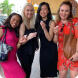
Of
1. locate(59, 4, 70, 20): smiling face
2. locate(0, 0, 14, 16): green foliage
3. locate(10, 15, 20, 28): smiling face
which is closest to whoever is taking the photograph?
locate(59, 4, 70, 20): smiling face

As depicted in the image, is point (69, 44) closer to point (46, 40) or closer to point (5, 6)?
point (46, 40)

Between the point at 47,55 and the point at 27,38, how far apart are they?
0.43 metres

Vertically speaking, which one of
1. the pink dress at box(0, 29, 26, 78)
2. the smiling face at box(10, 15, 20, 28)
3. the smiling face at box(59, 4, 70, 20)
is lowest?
the pink dress at box(0, 29, 26, 78)

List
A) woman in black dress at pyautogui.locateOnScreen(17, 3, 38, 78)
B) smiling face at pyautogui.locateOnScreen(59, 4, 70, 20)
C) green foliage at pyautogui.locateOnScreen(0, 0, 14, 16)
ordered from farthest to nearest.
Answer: green foliage at pyautogui.locateOnScreen(0, 0, 14, 16) < woman in black dress at pyautogui.locateOnScreen(17, 3, 38, 78) < smiling face at pyautogui.locateOnScreen(59, 4, 70, 20)

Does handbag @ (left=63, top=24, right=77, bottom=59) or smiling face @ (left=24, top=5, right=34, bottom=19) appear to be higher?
smiling face @ (left=24, top=5, right=34, bottom=19)

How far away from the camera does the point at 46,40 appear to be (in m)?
2.09

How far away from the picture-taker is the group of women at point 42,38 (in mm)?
1760

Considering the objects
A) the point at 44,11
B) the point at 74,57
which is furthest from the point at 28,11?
the point at 74,57

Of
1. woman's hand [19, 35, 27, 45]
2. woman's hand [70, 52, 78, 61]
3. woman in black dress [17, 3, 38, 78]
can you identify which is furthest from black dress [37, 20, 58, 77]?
woman's hand [70, 52, 78, 61]

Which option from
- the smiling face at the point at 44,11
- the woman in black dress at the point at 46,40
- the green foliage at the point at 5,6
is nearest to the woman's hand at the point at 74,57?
the woman in black dress at the point at 46,40

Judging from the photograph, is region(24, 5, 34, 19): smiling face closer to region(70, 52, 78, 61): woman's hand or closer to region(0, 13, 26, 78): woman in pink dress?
region(0, 13, 26, 78): woman in pink dress

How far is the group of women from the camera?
1760 millimetres

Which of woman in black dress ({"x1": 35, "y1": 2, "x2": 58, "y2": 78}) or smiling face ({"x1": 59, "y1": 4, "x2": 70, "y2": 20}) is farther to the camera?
woman in black dress ({"x1": 35, "y1": 2, "x2": 58, "y2": 78})

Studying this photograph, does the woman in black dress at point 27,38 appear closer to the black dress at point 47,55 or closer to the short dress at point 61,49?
the black dress at point 47,55
